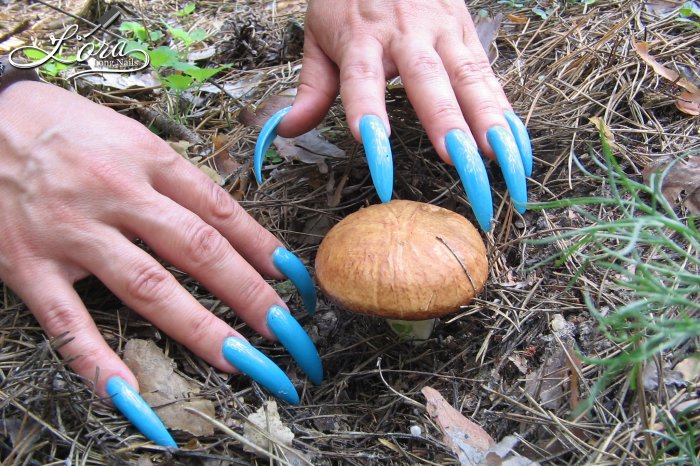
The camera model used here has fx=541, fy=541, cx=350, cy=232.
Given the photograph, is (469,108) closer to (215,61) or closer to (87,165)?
(87,165)

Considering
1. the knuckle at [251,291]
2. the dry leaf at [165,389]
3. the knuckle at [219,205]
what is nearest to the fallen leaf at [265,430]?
the dry leaf at [165,389]

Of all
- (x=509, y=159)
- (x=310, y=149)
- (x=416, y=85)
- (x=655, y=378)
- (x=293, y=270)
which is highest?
(x=416, y=85)

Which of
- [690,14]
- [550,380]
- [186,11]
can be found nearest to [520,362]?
[550,380]

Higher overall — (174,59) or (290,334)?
(174,59)

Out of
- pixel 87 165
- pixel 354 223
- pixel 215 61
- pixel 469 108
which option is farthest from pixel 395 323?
pixel 215 61

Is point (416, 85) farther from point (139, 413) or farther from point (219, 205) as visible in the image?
point (139, 413)

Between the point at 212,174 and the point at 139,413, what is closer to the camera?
the point at 139,413

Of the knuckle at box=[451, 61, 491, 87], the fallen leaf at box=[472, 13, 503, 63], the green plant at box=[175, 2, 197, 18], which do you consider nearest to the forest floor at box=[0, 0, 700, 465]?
the fallen leaf at box=[472, 13, 503, 63]
